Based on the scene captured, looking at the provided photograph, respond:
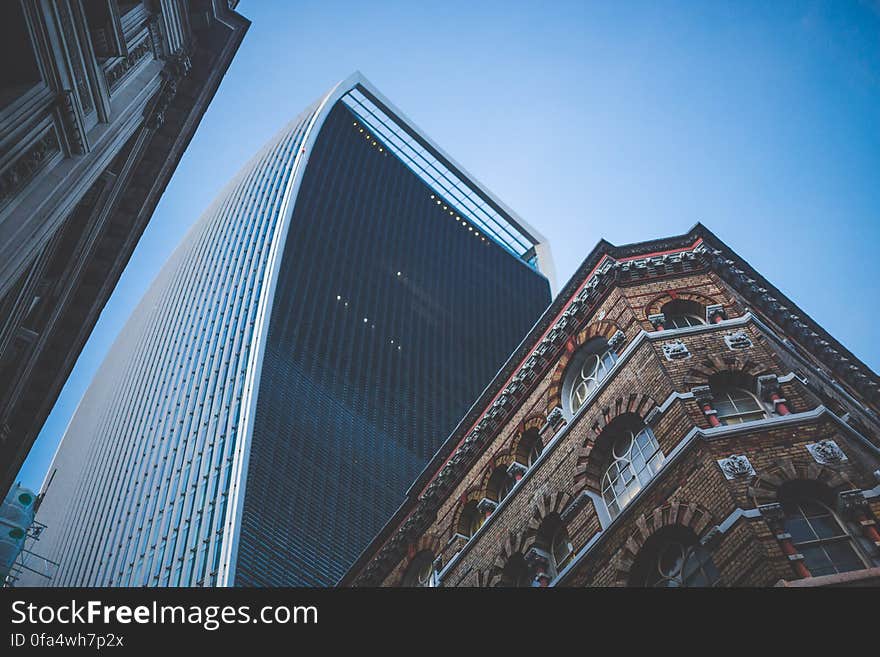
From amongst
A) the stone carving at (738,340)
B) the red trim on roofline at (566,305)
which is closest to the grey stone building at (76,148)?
the red trim on roofline at (566,305)

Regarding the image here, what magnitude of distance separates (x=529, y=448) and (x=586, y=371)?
3.44 m

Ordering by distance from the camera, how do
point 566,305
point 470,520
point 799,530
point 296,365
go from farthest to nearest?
1. point 296,365
2. point 470,520
3. point 566,305
4. point 799,530

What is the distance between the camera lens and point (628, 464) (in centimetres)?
1958

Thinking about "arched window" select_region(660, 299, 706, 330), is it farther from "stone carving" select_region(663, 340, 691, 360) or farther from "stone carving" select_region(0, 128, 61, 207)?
"stone carving" select_region(0, 128, 61, 207)

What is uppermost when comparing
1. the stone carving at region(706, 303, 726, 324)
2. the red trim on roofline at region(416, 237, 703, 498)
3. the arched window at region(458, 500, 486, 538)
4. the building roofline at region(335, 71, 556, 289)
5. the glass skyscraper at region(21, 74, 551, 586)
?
the building roofline at region(335, 71, 556, 289)

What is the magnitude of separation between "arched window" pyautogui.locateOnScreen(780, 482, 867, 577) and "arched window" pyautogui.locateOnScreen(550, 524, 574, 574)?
6.23 m

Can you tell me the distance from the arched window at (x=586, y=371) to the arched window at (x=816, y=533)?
720 cm

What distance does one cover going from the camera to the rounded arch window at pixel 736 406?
18.1 metres

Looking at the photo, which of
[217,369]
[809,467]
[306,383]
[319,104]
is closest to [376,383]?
[306,383]

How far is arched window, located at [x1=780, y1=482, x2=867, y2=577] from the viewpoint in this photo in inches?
570

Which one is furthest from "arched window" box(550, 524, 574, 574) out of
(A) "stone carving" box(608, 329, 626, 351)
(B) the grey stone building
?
(B) the grey stone building

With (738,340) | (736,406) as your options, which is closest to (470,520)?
(736,406)

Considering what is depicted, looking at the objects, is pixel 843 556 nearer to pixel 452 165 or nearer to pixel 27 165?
pixel 27 165

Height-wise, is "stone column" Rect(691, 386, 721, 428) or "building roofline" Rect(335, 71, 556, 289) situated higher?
"building roofline" Rect(335, 71, 556, 289)
